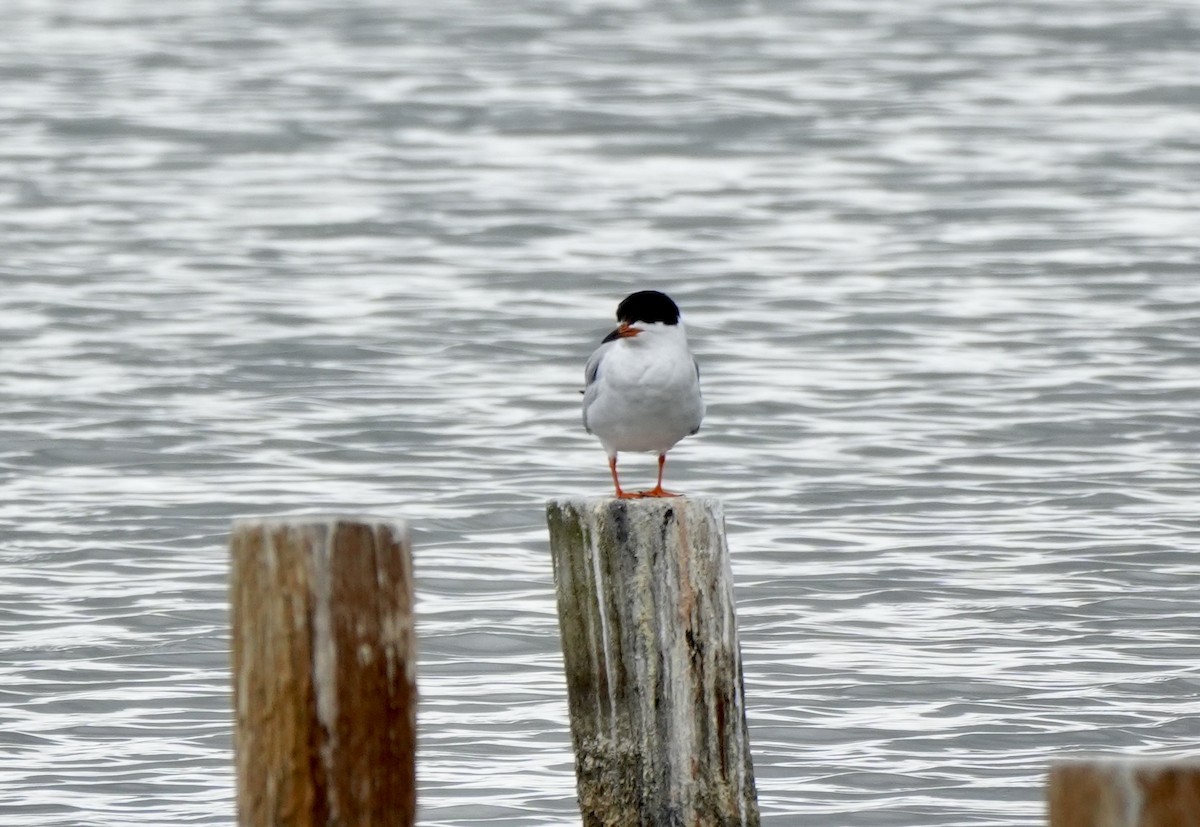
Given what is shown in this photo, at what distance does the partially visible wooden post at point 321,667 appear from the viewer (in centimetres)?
430

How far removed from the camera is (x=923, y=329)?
1495 cm

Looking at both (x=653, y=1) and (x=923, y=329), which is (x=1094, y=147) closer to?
(x=923, y=329)

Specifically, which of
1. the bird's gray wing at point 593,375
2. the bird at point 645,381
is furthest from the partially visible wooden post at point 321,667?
the bird's gray wing at point 593,375

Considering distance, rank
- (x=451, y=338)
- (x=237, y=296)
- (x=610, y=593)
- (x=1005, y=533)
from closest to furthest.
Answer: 1. (x=610, y=593)
2. (x=1005, y=533)
3. (x=451, y=338)
4. (x=237, y=296)

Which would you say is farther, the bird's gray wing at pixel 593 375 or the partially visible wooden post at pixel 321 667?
the bird's gray wing at pixel 593 375

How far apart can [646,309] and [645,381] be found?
0.21 m

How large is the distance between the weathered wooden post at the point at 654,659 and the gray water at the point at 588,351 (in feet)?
3.93

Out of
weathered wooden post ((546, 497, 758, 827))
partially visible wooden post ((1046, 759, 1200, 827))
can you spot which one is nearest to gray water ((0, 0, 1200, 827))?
weathered wooden post ((546, 497, 758, 827))

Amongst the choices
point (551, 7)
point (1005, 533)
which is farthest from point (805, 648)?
point (551, 7)

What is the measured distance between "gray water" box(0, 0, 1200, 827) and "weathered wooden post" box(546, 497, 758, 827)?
3.93 feet

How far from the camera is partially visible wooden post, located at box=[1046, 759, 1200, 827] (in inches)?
126

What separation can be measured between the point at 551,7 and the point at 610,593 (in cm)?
2403

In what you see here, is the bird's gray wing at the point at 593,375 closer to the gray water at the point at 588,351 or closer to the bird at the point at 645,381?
the bird at the point at 645,381

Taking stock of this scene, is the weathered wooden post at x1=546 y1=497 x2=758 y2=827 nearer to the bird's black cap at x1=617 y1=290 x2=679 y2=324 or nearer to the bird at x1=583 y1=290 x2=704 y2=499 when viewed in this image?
the bird at x1=583 y1=290 x2=704 y2=499
